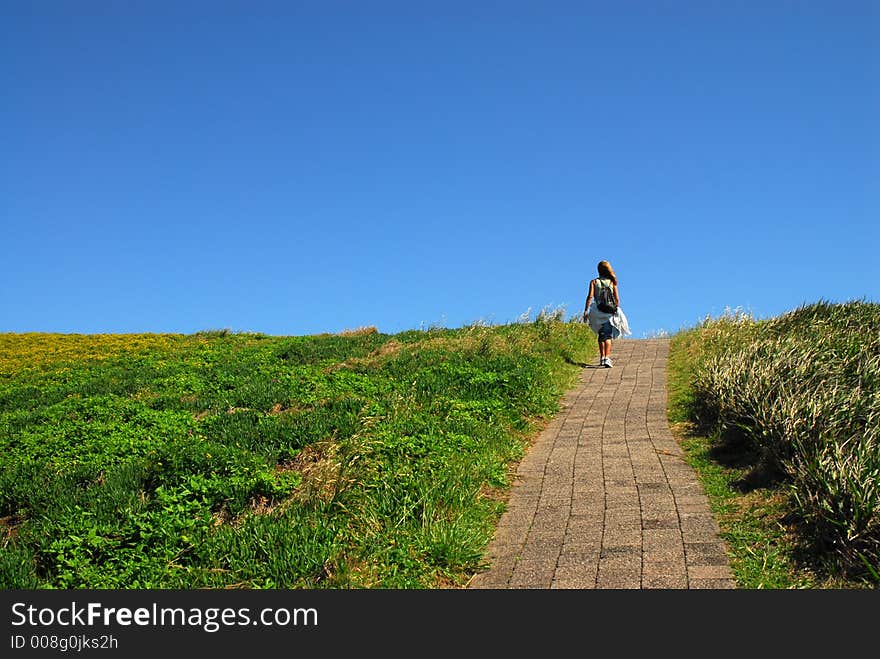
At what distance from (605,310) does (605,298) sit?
25 cm

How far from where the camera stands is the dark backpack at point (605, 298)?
637 inches

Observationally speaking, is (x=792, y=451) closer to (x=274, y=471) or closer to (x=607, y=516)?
(x=607, y=516)

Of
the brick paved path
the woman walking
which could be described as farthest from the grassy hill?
the woman walking

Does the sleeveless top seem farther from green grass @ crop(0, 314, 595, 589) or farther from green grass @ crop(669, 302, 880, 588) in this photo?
green grass @ crop(669, 302, 880, 588)

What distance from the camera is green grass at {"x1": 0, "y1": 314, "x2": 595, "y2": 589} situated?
20.3ft

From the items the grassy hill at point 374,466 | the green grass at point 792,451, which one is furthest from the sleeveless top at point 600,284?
the green grass at point 792,451

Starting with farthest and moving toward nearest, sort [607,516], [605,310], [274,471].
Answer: [605,310]
[274,471]
[607,516]

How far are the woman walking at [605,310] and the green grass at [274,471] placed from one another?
167cm

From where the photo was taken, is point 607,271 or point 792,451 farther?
point 607,271

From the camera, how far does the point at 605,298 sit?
16266 millimetres

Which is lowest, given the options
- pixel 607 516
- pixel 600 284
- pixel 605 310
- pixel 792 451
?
pixel 607 516

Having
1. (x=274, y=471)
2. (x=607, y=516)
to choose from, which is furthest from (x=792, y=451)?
(x=274, y=471)

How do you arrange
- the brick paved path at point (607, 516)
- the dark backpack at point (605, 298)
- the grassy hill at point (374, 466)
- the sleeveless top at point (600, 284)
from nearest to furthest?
the brick paved path at point (607, 516) → the grassy hill at point (374, 466) → the dark backpack at point (605, 298) → the sleeveless top at point (600, 284)

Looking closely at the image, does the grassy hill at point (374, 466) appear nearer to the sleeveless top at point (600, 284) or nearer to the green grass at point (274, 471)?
the green grass at point (274, 471)
